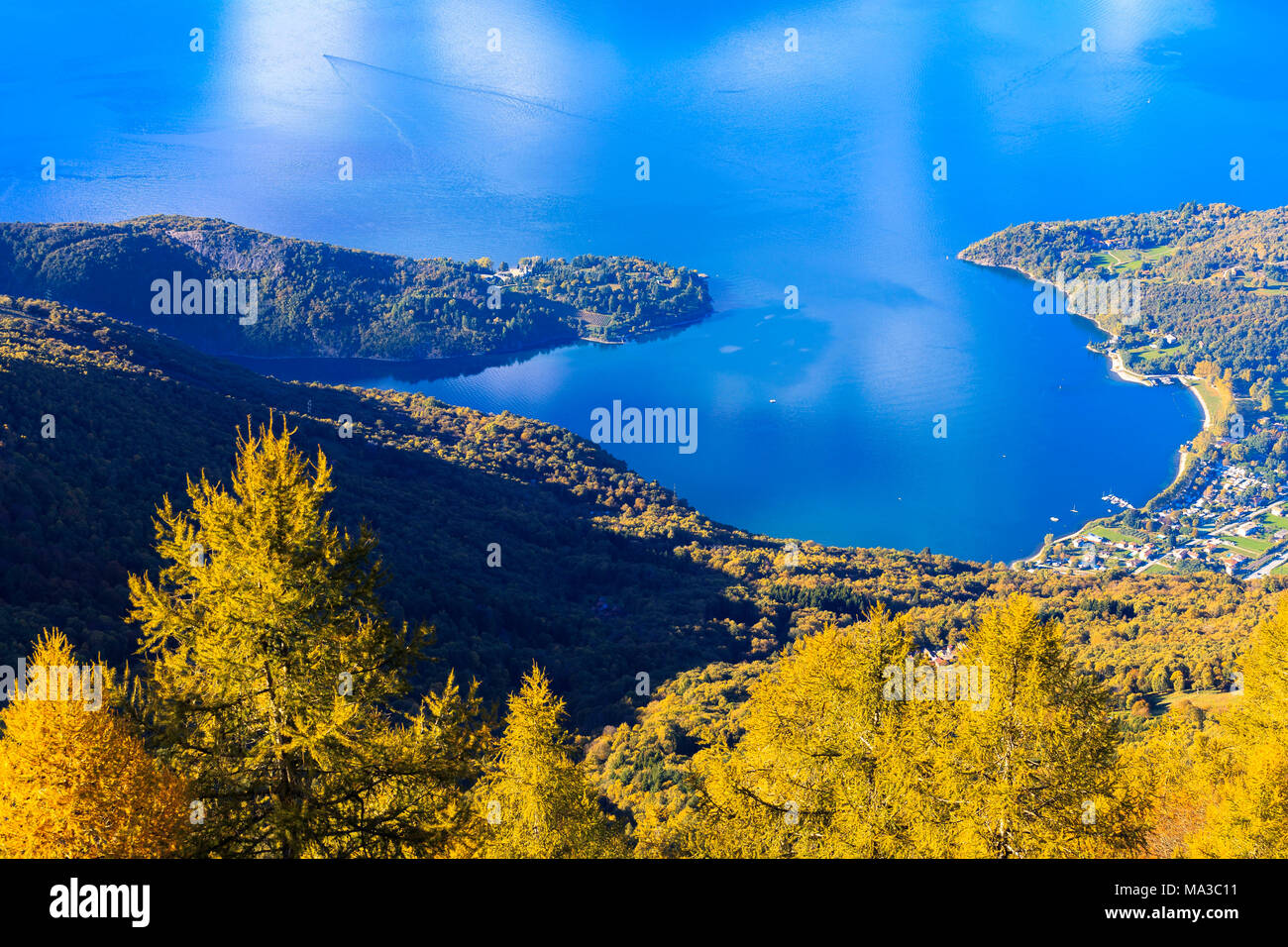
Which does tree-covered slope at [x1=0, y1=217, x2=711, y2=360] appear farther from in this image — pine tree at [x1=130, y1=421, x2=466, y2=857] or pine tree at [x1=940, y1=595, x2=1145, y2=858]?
pine tree at [x1=940, y1=595, x2=1145, y2=858]

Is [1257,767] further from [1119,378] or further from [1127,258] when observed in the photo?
[1127,258]

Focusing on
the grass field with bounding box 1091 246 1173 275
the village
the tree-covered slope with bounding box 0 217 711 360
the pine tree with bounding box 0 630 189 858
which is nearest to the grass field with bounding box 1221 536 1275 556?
the village

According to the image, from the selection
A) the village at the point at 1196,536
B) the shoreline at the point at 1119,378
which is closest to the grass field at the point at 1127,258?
the shoreline at the point at 1119,378

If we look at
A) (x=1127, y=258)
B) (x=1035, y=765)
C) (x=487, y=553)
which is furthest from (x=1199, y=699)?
(x=1127, y=258)

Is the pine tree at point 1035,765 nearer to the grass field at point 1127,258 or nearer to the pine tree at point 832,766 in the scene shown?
the pine tree at point 832,766

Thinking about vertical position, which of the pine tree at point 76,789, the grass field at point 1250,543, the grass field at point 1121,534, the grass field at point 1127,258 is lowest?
the pine tree at point 76,789
